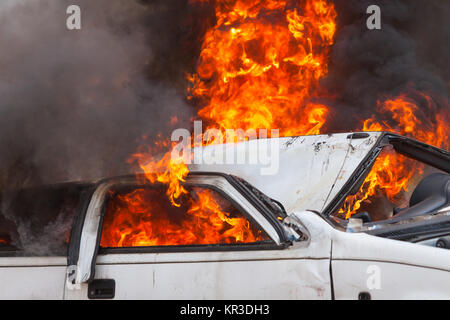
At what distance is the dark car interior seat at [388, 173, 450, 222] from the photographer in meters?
4.08

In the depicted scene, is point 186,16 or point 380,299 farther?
point 186,16

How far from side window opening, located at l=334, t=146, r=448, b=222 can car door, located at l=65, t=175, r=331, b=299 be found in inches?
75.4

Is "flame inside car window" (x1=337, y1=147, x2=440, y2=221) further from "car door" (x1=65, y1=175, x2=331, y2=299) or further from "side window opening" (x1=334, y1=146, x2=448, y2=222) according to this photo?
"car door" (x1=65, y1=175, x2=331, y2=299)

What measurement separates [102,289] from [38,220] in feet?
2.24

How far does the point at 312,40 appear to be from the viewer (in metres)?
11.1

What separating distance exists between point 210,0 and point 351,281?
33.2 ft

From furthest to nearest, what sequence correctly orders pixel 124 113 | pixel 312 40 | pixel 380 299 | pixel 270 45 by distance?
1. pixel 312 40
2. pixel 270 45
3. pixel 124 113
4. pixel 380 299

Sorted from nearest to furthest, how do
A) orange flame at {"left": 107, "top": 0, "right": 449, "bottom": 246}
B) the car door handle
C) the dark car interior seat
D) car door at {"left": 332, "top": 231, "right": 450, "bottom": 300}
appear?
car door at {"left": 332, "top": 231, "right": 450, "bottom": 300} → the car door handle → the dark car interior seat → orange flame at {"left": 107, "top": 0, "right": 449, "bottom": 246}

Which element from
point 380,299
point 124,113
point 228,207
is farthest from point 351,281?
point 124,113

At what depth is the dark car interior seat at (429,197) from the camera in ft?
13.4

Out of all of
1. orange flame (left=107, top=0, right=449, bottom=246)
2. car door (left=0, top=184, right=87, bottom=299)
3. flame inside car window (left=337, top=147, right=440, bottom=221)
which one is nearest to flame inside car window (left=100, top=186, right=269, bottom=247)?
car door (left=0, top=184, right=87, bottom=299)

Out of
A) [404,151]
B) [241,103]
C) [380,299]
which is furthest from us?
[241,103]
